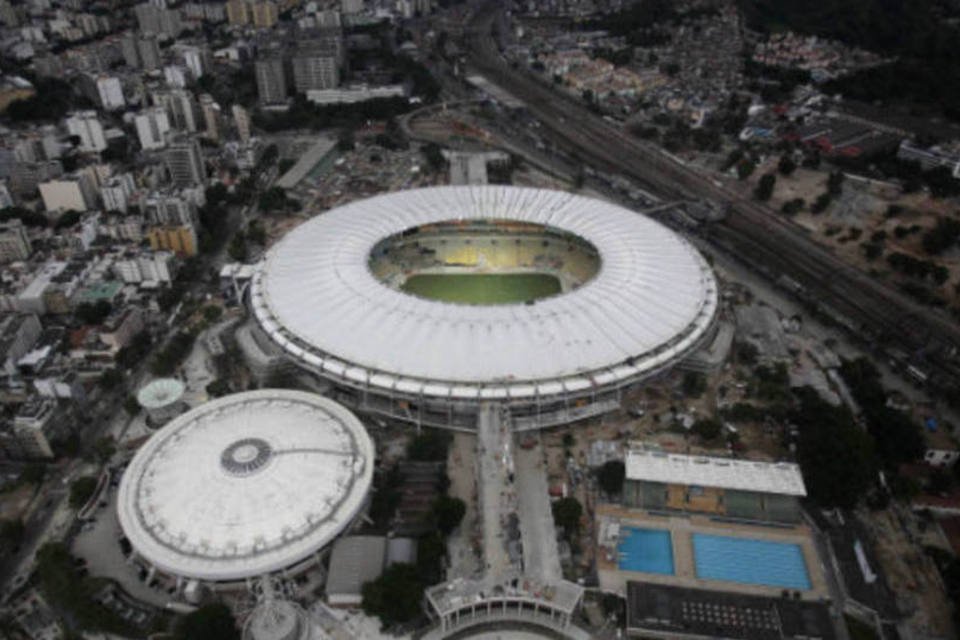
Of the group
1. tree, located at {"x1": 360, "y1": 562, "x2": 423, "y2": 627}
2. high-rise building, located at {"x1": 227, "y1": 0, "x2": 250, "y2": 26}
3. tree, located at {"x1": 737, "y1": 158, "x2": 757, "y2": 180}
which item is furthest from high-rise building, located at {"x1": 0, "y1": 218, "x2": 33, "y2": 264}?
high-rise building, located at {"x1": 227, "y1": 0, "x2": 250, "y2": 26}

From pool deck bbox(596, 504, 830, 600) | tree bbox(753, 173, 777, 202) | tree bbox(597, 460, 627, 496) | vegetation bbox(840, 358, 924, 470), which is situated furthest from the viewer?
tree bbox(753, 173, 777, 202)

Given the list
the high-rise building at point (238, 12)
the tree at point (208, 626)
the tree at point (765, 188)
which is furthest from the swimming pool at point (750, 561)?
the high-rise building at point (238, 12)

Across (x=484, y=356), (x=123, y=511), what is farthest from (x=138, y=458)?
(x=484, y=356)

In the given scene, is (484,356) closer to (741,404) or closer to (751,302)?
(741,404)

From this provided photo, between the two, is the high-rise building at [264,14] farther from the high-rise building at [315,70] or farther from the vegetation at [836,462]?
the vegetation at [836,462]

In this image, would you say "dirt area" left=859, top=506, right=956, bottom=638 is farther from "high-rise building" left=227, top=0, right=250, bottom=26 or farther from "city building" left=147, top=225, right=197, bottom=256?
"high-rise building" left=227, top=0, right=250, bottom=26

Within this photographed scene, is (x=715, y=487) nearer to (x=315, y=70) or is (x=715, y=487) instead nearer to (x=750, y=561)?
(x=750, y=561)

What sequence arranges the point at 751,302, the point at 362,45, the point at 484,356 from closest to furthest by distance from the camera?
the point at 484,356 < the point at 751,302 < the point at 362,45
